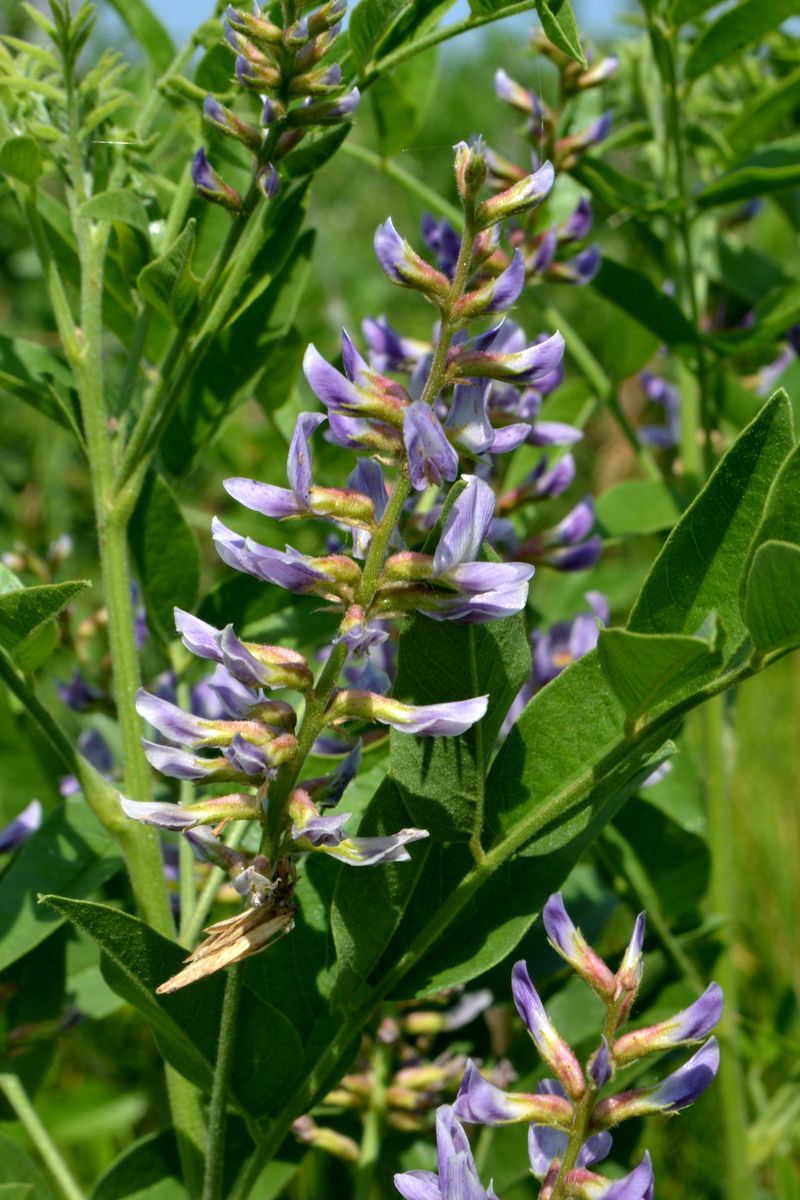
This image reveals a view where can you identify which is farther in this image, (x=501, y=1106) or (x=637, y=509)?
(x=637, y=509)

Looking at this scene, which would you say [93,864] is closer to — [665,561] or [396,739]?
[396,739]

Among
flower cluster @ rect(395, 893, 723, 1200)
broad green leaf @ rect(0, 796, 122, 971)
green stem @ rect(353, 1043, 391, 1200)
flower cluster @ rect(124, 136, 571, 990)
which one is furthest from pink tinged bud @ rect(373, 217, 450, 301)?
green stem @ rect(353, 1043, 391, 1200)

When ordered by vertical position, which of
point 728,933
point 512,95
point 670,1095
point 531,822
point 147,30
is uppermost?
point 147,30

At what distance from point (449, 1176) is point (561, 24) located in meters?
0.59

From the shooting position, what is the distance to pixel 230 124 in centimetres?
84

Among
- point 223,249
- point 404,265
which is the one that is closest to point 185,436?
point 223,249

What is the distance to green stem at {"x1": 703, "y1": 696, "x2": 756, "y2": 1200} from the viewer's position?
135 centimetres

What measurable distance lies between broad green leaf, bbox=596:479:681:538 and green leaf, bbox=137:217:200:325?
1.95ft

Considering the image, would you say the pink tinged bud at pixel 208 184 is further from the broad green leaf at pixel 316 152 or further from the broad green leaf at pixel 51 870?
the broad green leaf at pixel 51 870

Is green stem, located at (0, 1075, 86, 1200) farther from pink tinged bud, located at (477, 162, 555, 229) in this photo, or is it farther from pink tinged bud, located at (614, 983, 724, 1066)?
pink tinged bud, located at (477, 162, 555, 229)

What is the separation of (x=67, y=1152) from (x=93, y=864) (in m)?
0.85

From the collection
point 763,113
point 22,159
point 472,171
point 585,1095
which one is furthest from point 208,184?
point 763,113

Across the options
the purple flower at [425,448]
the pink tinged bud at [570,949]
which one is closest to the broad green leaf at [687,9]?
the purple flower at [425,448]

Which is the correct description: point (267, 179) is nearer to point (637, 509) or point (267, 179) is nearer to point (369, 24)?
point (369, 24)
